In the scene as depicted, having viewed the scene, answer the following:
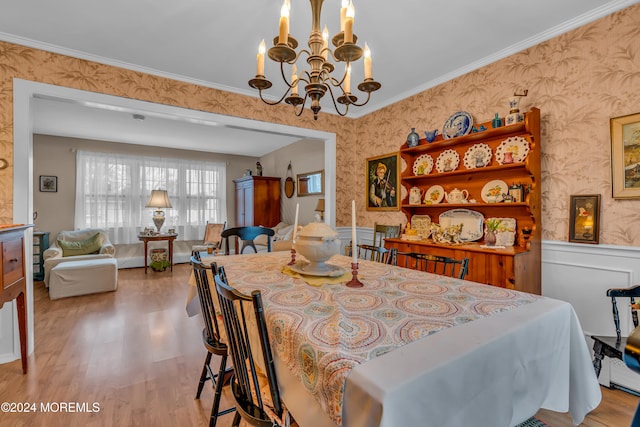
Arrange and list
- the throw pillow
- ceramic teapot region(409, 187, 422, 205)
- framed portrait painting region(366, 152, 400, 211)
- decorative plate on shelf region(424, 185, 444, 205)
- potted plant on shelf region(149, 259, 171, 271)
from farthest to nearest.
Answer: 1. potted plant on shelf region(149, 259, 171, 271)
2. the throw pillow
3. framed portrait painting region(366, 152, 400, 211)
4. ceramic teapot region(409, 187, 422, 205)
5. decorative plate on shelf region(424, 185, 444, 205)

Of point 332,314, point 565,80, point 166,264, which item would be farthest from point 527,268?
point 166,264

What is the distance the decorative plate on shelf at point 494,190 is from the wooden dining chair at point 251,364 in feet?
7.64

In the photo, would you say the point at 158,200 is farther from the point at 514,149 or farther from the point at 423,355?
the point at 423,355

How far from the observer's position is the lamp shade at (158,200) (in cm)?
549

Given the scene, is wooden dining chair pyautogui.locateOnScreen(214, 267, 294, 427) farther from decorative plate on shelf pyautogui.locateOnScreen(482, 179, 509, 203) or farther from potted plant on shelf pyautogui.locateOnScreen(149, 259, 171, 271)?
potted plant on shelf pyautogui.locateOnScreen(149, 259, 171, 271)

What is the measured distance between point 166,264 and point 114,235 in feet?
3.88

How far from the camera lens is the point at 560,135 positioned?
7.47ft

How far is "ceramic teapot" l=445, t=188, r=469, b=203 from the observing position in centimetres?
284

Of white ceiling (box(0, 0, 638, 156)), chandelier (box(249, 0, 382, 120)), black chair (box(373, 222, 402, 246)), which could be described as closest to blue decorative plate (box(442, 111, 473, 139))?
white ceiling (box(0, 0, 638, 156))

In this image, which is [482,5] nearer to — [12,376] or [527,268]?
[527,268]

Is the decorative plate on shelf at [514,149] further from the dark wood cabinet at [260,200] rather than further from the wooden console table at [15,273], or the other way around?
the dark wood cabinet at [260,200]

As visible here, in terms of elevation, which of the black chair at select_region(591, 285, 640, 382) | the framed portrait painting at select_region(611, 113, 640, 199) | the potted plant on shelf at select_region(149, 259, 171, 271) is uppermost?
the framed portrait painting at select_region(611, 113, 640, 199)

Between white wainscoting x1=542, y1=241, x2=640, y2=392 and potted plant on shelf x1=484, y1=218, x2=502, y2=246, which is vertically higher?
potted plant on shelf x1=484, y1=218, x2=502, y2=246

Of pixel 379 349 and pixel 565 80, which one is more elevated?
pixel 565 80
